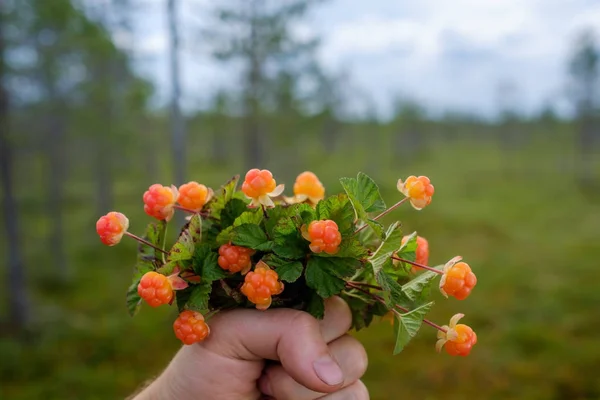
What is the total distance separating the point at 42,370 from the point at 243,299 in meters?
9.16

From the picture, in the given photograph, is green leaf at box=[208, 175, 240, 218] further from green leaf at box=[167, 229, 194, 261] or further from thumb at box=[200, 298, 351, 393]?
thumb at box=[200, 298, 351, 393]

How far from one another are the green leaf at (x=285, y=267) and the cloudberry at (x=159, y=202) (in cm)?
31

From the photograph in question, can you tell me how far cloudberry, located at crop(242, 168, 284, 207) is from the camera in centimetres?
124

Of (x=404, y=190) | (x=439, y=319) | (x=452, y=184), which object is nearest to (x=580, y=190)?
(x=452, y=184)

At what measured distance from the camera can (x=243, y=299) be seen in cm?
137

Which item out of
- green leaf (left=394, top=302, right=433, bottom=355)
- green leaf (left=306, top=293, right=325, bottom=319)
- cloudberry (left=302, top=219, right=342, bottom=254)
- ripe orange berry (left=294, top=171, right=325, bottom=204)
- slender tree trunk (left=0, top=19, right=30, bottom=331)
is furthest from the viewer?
slender tree trunk (left=0, top=19, right=30, bottom=331)

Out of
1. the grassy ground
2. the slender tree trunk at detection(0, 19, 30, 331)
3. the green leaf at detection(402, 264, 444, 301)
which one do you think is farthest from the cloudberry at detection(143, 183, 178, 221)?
the slender tree trunk at detection(0, 19, 30, 331)

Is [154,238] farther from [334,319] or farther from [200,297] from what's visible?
[334,319]

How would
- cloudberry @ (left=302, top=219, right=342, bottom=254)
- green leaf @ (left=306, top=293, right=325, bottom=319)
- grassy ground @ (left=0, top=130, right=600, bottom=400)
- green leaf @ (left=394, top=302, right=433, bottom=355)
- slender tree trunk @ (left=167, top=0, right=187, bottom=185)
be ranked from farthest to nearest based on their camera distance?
slender tree trunk @ (left=167, top=0, right=187, bottom=185)
grassy ground @ (left=0, top=130, right=600, bottom=400)
green leaf @ (left=306, top=293, right=325, bottom=319)
green leaf @ (left=394, top=302, right=433, bottom=355)
cloudberry @ (left=302, top=219, right=342, bottom=254)

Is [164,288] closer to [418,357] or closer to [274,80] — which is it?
[418,357]

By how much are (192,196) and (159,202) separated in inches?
3.6

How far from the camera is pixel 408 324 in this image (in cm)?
126

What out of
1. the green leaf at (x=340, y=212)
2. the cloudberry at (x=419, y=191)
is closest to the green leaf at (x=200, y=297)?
the green leaf at (x=340, y=212)

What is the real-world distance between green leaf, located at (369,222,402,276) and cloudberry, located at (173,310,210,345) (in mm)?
469
